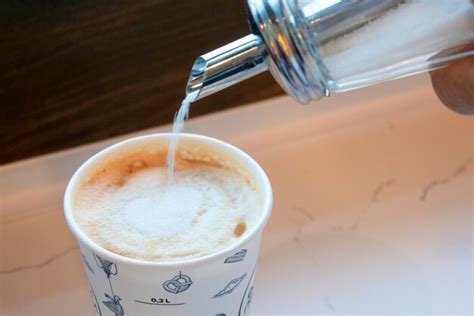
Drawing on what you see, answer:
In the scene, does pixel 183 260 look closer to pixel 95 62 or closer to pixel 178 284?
pixel 178 284

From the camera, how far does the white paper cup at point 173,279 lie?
0.37 metres

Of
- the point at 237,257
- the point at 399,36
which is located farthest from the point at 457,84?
the point at 237,257

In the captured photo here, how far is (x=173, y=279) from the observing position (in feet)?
1.21

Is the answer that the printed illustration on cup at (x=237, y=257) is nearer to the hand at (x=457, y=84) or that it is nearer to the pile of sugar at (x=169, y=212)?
the pile of sugar at (x=169, y=212)

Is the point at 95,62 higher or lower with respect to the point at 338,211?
higher

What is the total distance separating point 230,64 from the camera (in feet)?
1.25

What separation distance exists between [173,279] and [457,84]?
23 centimetres

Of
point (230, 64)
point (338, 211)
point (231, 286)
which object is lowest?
point (338, 211)

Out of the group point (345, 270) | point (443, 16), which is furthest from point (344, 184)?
point (443, 16)

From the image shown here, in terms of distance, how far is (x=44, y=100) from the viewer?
1.89 feet

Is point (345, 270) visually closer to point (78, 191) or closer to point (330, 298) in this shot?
point (330, 298)

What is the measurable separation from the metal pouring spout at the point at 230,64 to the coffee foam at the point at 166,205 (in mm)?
77

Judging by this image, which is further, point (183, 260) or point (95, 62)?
point (95, 62)

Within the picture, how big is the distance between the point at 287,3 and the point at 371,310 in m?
0.28
